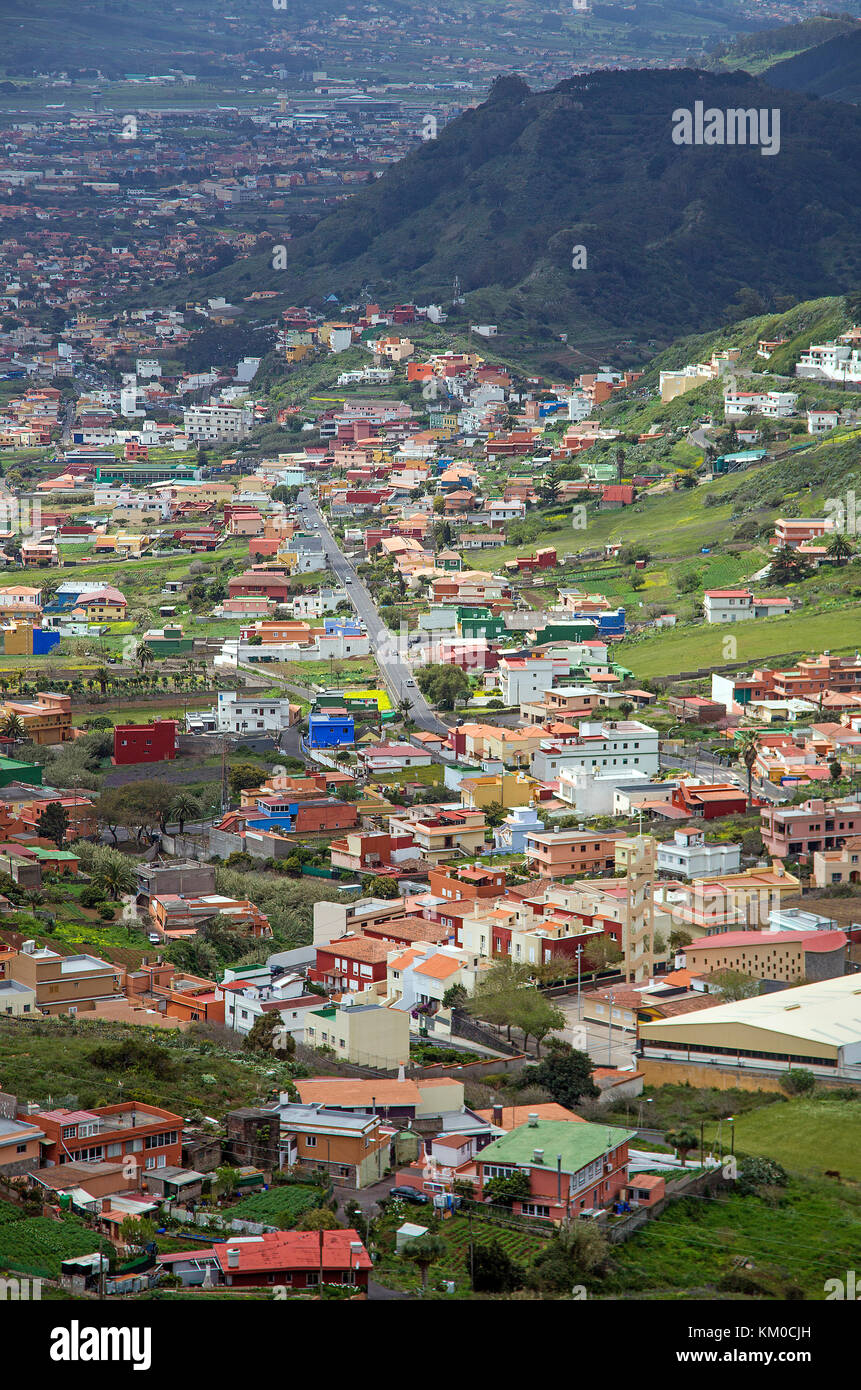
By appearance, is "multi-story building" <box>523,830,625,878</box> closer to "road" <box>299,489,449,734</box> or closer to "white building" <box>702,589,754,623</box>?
"road" <box>299,489,449,734</box>

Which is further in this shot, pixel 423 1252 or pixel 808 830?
pixel 808 830

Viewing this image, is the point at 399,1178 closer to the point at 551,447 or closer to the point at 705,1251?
the point at 705,1251

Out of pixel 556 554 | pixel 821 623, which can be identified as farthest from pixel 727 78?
pixel 821 623

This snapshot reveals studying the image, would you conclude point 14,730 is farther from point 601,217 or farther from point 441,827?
point 601,217

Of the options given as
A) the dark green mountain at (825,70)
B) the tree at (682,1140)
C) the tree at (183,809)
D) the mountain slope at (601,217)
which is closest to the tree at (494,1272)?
the tree at (682,1140)

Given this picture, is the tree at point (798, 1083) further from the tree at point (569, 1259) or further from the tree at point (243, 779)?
the tree at point (243, 779)

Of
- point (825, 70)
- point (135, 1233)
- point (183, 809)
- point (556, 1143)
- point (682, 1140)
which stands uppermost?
point (825, 70)

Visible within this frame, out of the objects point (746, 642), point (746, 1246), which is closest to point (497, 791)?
point (746, 642)

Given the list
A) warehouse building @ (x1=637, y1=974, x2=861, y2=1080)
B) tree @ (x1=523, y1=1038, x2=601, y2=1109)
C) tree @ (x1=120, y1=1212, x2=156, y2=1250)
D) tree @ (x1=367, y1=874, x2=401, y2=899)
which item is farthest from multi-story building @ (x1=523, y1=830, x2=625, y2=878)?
tree @ (x1=120, y1=1212, x2=156, y2=1250)
